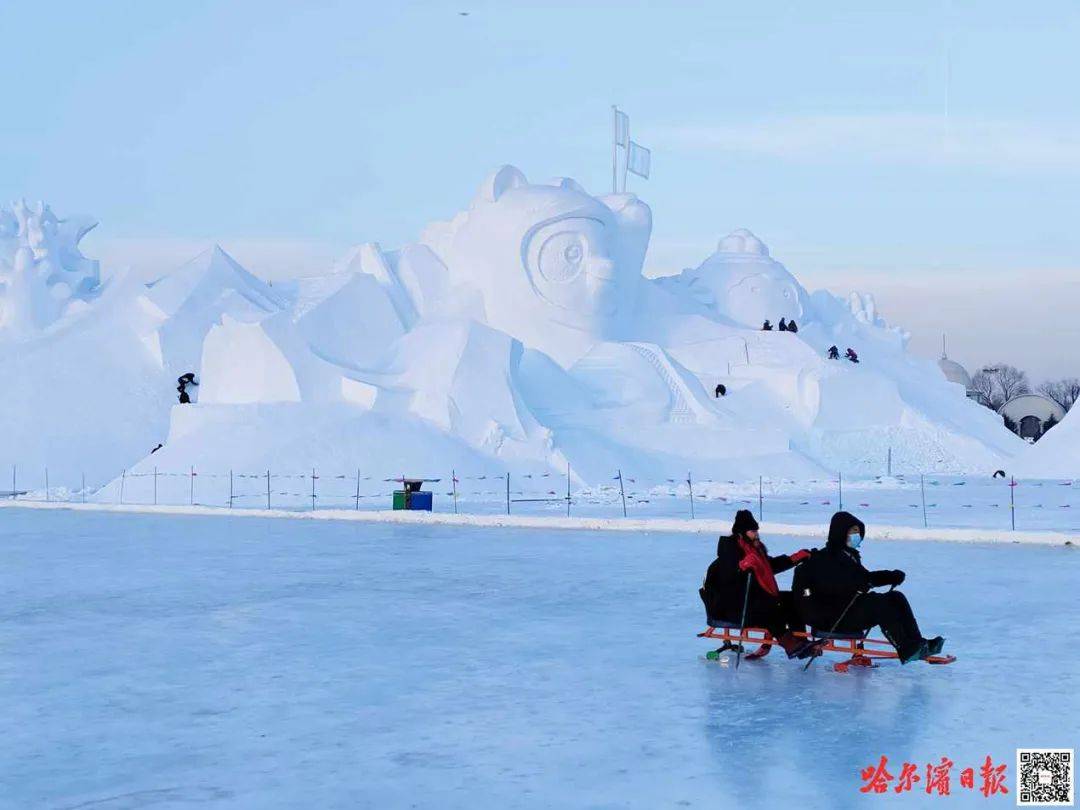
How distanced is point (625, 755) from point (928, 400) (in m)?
44.8

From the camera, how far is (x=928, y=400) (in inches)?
1893

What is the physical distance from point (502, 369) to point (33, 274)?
20557mm

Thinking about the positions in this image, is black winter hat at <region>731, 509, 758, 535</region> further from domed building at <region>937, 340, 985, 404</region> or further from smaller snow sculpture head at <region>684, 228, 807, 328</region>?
domed building at <region>937, 340, 985, 404</region>

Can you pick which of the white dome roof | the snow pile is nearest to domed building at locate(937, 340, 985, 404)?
the white dome roof

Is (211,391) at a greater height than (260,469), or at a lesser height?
greater

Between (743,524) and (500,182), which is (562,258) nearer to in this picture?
(500,182)

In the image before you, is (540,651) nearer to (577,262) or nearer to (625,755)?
(625,755)

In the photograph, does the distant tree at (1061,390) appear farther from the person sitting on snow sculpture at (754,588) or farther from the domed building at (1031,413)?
the person sitting on snow sculpture at (754,588)

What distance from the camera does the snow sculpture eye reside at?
41.7 m

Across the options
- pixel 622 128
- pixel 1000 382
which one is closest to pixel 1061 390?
pixel 1000 382

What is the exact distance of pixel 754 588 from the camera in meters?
7.79

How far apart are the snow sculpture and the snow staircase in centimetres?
2053

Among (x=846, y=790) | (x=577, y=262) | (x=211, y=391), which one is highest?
(x=577, y=262)

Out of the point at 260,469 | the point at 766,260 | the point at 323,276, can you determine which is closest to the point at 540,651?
the point at 260,469
